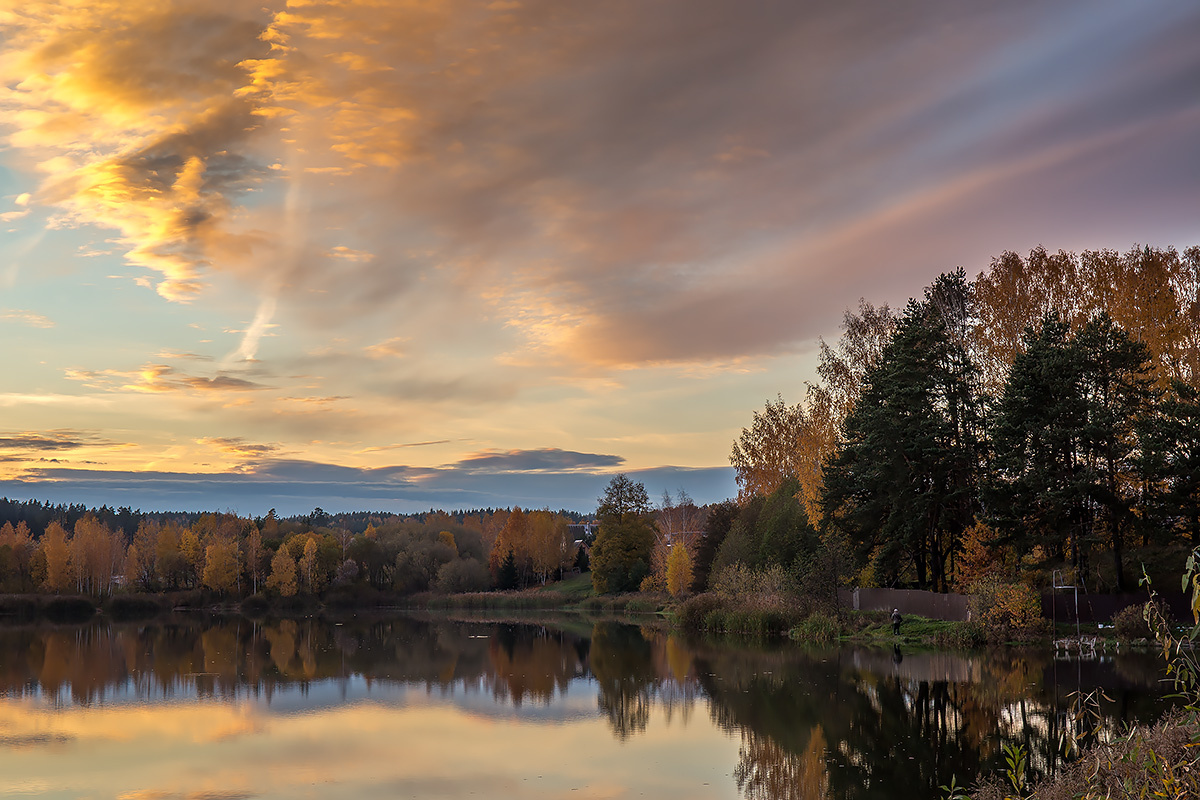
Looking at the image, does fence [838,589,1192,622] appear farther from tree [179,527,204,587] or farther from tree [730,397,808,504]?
tree [179,527,204,587]

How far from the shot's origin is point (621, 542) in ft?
281

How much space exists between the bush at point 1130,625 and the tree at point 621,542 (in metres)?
54.3

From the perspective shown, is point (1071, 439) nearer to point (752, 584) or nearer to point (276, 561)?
point (752, 584)

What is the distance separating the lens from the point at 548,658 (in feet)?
119

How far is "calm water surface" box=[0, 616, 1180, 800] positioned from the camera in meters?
14.5

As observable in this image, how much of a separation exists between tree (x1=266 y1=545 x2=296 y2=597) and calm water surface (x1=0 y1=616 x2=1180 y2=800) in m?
57.8

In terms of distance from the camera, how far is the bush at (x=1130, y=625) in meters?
32.1

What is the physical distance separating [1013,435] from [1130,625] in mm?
7783

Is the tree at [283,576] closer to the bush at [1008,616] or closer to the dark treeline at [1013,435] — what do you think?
the dark treeline at [1013,435]

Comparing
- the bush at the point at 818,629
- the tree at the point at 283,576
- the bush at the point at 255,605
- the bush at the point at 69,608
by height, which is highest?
the bush at the point at 818,629

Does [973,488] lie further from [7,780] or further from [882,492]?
[7,780]

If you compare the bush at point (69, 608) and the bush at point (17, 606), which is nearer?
the bush at point (69, 608)

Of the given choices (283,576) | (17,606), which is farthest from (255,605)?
(17,606)

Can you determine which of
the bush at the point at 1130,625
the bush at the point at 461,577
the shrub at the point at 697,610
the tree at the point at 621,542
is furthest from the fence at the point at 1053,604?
the bush at the point at 461,577
